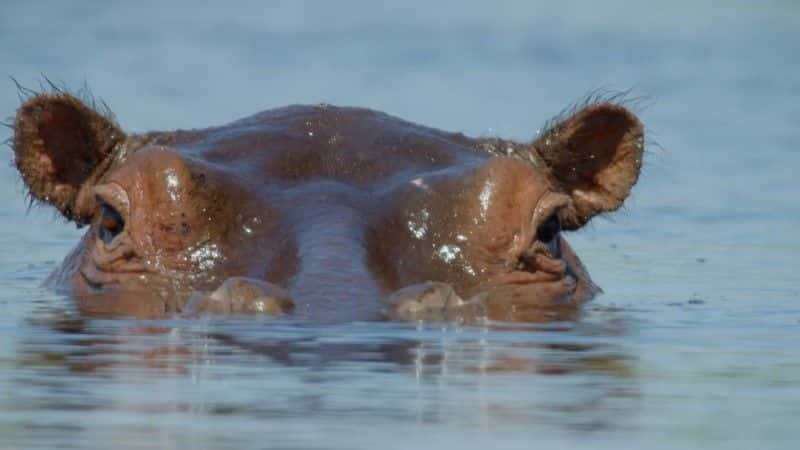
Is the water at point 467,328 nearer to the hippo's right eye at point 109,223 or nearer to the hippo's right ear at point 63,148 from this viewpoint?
the hippo's right eye at point 109,223

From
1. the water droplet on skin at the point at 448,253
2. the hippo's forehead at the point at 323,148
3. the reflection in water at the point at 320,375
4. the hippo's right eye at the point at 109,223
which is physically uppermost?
the hippo's forehead at the point at 323,148

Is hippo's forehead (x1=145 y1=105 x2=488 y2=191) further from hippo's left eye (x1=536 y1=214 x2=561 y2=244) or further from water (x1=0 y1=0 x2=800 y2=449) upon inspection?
water (x1=0 y1=0 x2=800 y2=449)

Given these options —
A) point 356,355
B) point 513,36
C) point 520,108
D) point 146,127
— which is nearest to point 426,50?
point 513,36

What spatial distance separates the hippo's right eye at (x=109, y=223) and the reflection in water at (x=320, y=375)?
3.06 feet

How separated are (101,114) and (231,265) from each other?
6.09ft

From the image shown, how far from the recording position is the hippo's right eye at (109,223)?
9602mm

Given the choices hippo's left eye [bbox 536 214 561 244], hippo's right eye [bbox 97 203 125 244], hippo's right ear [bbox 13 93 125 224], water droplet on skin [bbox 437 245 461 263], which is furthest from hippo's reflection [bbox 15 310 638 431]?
hippo's right ear [bbox 13 93 125 224]

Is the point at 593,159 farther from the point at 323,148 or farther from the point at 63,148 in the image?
the point at 63,148

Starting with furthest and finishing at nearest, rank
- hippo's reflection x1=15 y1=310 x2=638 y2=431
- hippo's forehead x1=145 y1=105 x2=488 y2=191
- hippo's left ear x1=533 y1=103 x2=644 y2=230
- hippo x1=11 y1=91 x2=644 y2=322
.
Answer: hippo's left ear x1=533 y1=103 x2=644 y2=230 < hippo's forehead x1=145 y1=105 x2=488 y2=191 < hippo x1=11 y1=91 x2=644 y2=322 < hippo's reflection x1=15 y1=310 x2=638 y2=431

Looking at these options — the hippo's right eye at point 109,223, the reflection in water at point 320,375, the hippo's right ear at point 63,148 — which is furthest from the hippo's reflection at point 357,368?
the hippo's right ear at point 63,148

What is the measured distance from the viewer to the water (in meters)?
6.21

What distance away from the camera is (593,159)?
1077cm

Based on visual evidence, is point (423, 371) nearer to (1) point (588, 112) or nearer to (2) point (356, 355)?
(2) point (356, 355)

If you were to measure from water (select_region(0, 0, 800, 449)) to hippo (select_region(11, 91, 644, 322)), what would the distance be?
0.25 m
